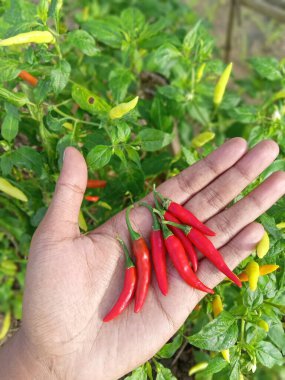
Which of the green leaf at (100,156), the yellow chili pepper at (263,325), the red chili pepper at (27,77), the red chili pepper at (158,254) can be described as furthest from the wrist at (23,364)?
the red chili pepper at (27,77)

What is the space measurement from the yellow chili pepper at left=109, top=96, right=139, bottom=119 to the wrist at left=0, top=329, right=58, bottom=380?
1165mm

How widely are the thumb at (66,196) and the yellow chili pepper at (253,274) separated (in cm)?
90

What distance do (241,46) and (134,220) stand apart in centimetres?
401

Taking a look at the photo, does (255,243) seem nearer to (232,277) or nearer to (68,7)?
(232,277)

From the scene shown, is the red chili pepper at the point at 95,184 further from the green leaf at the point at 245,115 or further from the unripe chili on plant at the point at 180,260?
the green leaf at the point at 245,115

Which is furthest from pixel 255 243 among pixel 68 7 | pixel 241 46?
pixel 241 46

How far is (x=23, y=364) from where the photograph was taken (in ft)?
7.40

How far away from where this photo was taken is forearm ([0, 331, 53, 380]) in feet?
7.35

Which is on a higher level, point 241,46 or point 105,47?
point 105,47

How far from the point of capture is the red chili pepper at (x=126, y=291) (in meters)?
2.21

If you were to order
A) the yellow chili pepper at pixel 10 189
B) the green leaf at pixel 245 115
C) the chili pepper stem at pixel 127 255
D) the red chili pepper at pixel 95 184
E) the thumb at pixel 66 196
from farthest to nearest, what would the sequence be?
the green leaf at pixel 245 115 → the red chili pepper at pixel 95 184 → the yellow chili pepper at pixel 10 189 → the chili pepper stem at pixel 127 255 → the thumb at pixel 66 196

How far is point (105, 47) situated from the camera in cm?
353

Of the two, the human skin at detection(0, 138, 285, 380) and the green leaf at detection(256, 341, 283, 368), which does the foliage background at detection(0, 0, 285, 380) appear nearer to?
the green leaf at detection(256, 341, 283, 368)

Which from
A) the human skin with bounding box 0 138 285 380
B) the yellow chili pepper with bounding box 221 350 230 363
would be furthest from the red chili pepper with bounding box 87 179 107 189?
the yellow chili pepper with bounding box 221 350 230 363
